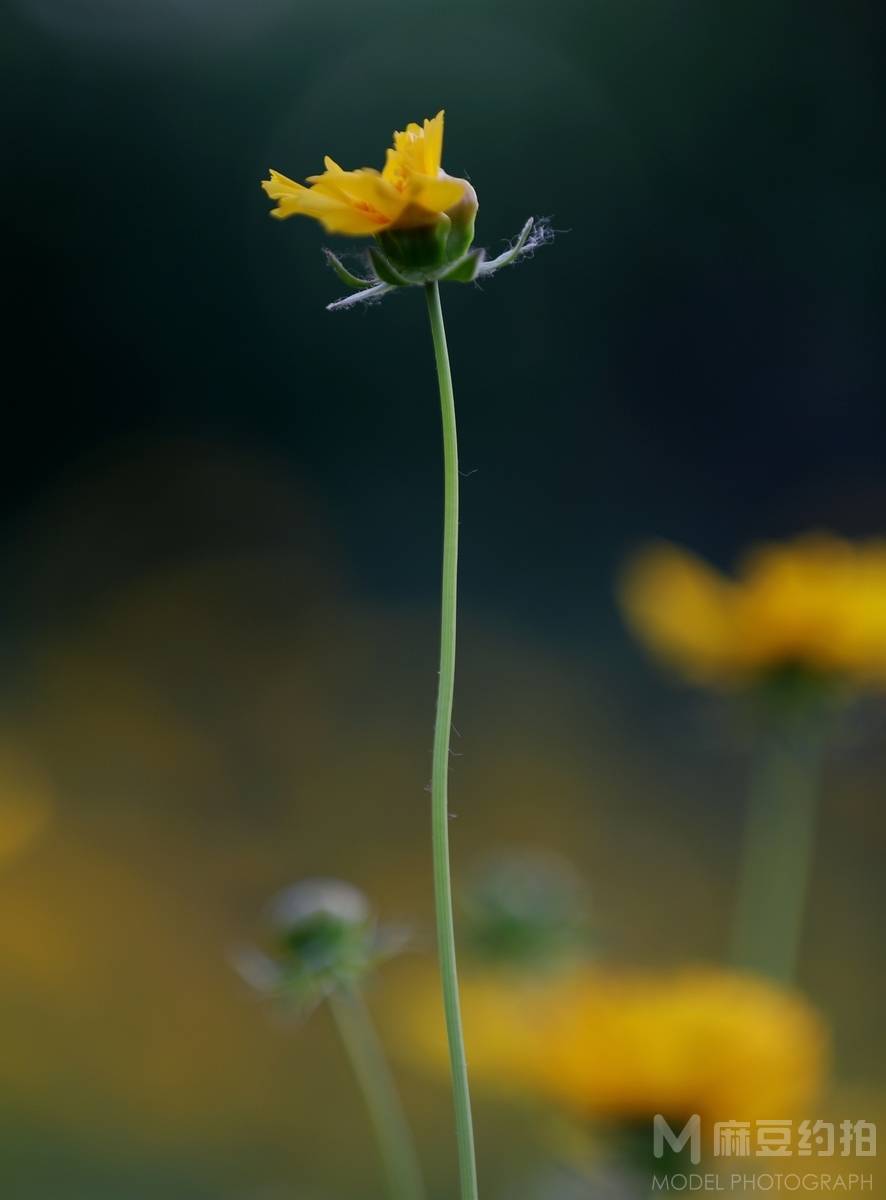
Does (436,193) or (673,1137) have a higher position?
(436,193)

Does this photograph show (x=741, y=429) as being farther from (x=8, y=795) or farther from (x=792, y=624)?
(x=792, y=624)

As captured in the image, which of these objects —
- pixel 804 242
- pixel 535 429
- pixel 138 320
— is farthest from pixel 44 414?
pixel 804 242

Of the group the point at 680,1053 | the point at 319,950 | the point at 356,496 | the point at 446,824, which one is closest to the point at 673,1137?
the point at 680,1053

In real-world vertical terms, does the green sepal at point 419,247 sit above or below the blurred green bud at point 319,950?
above

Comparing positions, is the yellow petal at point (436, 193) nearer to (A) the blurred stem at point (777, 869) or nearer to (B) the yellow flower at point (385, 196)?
(B) the yellow flower at point (385, 196)

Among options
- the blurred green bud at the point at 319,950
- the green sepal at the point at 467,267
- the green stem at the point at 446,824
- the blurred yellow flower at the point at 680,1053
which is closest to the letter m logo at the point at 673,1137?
the blurred yellow flower at the point at 680,1053

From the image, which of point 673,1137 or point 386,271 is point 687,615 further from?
point 386,271
